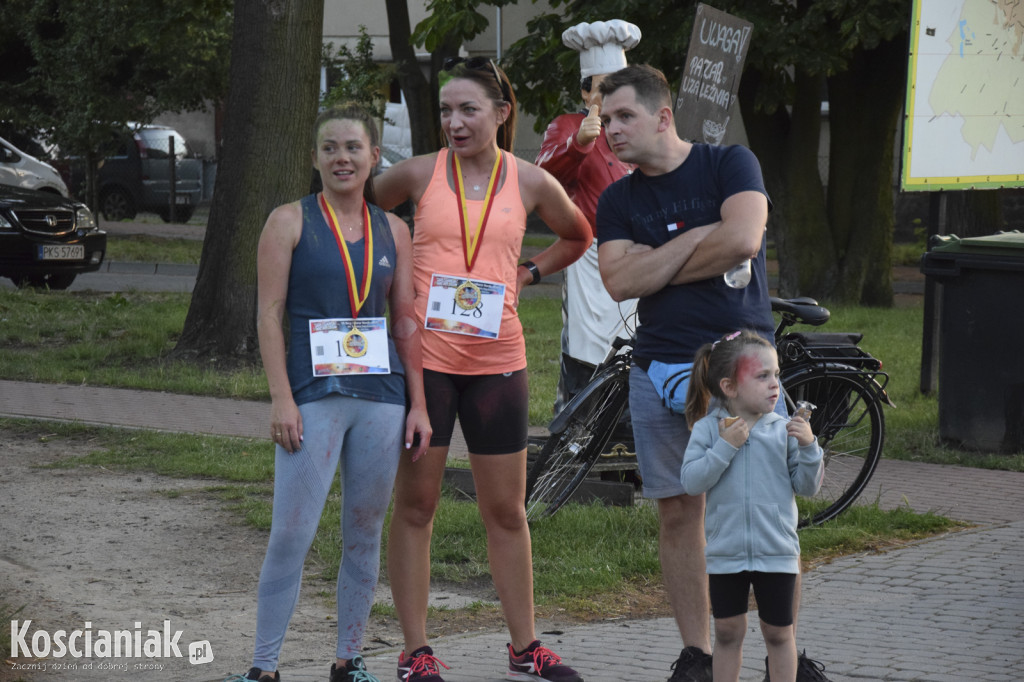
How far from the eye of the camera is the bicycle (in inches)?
245

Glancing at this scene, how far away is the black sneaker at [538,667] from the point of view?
175 inches

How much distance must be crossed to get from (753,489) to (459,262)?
46.9 inches

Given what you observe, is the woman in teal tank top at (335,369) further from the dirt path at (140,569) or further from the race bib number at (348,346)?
the dirt path at (140,569)

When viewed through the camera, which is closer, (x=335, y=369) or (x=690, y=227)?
(x=335, y=369)

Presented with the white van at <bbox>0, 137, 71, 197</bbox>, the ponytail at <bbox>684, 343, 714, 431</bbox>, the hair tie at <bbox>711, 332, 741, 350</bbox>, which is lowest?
the ponytail at <bbox>684, 343, 714, 431</bbox>

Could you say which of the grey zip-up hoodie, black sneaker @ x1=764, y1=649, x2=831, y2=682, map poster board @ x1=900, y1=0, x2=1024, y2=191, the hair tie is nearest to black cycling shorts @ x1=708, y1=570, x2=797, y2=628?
A: the grey zip-up hoodie

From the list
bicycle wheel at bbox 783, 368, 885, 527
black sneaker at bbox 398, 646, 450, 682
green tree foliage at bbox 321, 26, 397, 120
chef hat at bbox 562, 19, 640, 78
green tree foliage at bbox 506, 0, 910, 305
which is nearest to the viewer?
black sneaker at bbox 398, 646, 450, 682

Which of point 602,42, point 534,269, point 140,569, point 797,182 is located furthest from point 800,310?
point 797,182

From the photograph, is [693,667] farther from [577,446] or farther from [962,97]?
[962,97]

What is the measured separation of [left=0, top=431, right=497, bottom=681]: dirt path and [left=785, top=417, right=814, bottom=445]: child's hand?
1864mm

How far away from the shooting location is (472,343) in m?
4.41

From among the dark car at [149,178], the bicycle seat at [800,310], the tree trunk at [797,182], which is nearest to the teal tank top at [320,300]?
the bicycle seat at [800,310]

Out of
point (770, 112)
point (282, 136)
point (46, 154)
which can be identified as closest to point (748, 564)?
point (282, 136)

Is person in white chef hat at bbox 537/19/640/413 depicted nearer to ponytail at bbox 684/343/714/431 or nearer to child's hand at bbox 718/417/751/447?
ponytail at bbox 684/343/714/431
